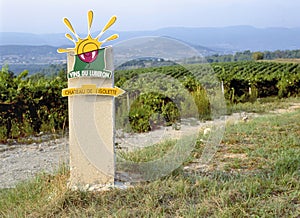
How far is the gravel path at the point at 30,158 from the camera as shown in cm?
431

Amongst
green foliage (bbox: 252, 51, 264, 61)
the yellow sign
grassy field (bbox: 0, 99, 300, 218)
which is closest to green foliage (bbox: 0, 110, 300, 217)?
grassy field (bbox: 0, 99, 300, 218)

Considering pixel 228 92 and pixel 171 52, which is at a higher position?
pixel 171 52

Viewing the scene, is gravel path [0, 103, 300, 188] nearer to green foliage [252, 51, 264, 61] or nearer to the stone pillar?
the stone pillar

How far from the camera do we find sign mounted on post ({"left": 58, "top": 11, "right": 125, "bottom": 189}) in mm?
3264

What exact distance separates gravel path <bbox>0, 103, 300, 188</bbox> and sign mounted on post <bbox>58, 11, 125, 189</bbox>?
2.56 ft

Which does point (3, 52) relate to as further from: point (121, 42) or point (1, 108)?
point (121, 42)

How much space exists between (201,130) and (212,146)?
88 cm

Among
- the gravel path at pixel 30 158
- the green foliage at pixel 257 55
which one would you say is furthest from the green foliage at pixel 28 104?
the green foliage at pixel 257 55

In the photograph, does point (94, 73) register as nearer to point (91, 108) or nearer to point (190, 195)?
point (91, 108)

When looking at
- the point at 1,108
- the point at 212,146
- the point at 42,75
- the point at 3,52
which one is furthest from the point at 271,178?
the point at 3,52

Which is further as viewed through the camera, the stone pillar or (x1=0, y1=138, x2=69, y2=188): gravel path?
(x1=0, y1=138, x2=69, y2=188): gravel path

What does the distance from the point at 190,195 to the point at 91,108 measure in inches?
43.2

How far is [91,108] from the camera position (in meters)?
3.35

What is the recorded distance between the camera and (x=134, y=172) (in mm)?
3740
